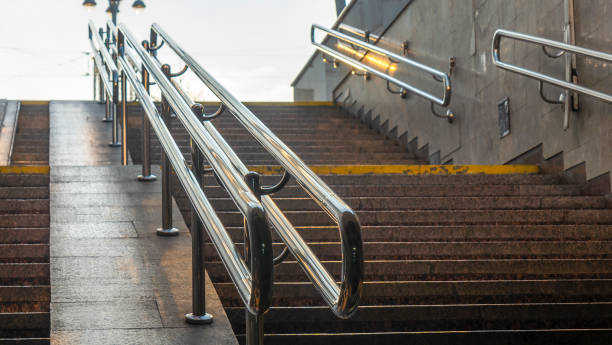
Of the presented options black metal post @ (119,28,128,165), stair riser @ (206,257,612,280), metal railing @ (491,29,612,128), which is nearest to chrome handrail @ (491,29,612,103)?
metal railing @ (491,29,612,128)

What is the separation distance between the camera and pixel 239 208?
2.04 m

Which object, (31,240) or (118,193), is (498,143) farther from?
(31,240)

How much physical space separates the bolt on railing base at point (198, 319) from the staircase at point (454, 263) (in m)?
0.30

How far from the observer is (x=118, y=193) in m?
4.35

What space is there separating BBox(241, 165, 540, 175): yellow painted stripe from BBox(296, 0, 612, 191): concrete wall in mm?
243

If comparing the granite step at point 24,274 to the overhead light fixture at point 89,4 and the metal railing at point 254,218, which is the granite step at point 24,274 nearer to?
the metal railing at point 254,218

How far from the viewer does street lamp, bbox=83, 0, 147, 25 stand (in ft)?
47.9

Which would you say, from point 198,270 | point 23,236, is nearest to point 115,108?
point 23,236

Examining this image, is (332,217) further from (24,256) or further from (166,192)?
(24,256)

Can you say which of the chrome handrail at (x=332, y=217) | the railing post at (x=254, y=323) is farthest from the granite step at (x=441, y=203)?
the railing post at (x=254, y=323)

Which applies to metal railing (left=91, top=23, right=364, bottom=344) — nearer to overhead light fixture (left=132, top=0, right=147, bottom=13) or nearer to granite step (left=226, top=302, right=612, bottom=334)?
granite step (left=226, top=302, right=612, bottom=334)

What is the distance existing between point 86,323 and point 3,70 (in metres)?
16.6

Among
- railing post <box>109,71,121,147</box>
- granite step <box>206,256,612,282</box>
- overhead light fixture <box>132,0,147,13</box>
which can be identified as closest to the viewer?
granite step <box>206,256,612,282</box>

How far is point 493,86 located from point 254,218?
5.00 meters
